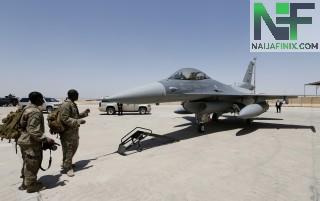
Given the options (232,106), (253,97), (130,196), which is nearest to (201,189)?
(130,196)

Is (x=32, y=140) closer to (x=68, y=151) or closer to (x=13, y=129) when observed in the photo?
(x=13, y=129)

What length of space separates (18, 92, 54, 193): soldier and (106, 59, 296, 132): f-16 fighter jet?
3245mm

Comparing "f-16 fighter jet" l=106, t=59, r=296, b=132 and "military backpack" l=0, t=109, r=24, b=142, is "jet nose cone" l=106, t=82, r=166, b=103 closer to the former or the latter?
"f-16 fighter jet" l=106, t=59, r=296, b=132

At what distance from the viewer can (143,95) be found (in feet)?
28.2

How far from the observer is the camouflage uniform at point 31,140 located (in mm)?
4590

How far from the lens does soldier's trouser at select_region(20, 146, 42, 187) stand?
4.67 meters

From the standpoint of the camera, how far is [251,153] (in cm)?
760

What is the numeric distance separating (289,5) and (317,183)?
56.5ft

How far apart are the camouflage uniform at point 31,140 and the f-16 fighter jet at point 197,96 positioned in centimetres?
330

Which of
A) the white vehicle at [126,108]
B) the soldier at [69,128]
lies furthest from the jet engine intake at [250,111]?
the white vehicle at [126,108]

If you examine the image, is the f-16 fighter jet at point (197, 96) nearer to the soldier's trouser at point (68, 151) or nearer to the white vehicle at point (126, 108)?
the soldier's trouser at point (68, 151)

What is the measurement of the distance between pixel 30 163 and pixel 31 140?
476 mm

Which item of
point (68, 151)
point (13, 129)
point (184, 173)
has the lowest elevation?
point (184, 173)

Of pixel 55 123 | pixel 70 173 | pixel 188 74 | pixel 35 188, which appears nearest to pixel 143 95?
pixel 188 74
